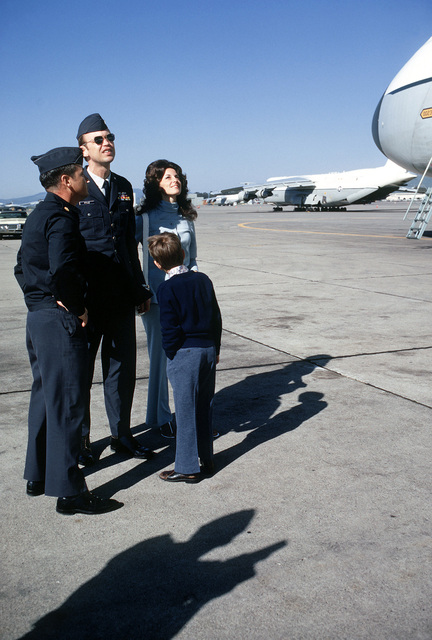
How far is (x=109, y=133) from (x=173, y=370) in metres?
1.60

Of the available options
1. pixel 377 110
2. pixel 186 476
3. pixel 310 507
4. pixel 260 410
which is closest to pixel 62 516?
pixel 186 476

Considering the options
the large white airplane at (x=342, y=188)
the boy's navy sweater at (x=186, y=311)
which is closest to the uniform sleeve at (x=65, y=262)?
the boy's navy sweater at (x=186, y=311)

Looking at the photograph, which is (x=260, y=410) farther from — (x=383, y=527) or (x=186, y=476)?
(x=383, y=527)

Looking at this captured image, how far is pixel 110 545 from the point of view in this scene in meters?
2.83

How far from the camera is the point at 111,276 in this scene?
3742mm

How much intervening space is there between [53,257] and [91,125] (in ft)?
4.31

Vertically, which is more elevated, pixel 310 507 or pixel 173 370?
pixel 173 370

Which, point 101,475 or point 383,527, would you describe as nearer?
point 383,527

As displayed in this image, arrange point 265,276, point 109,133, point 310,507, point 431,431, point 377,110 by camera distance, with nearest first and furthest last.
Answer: point 310,507, point 109,133, point 431,431, point 265,276, point 377,110

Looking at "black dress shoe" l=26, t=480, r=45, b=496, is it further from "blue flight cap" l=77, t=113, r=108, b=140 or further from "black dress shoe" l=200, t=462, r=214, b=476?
"blue flight cap" l=77, t=113, r=108, b=140

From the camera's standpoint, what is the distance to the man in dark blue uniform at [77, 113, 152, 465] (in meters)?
3.74

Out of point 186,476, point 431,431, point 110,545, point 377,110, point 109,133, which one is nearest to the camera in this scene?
point 110,545

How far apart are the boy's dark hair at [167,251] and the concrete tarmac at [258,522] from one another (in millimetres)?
1325

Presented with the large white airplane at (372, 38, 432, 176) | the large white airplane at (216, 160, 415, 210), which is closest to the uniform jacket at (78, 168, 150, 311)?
the large white airplane at (372, 38, 432, 176)
